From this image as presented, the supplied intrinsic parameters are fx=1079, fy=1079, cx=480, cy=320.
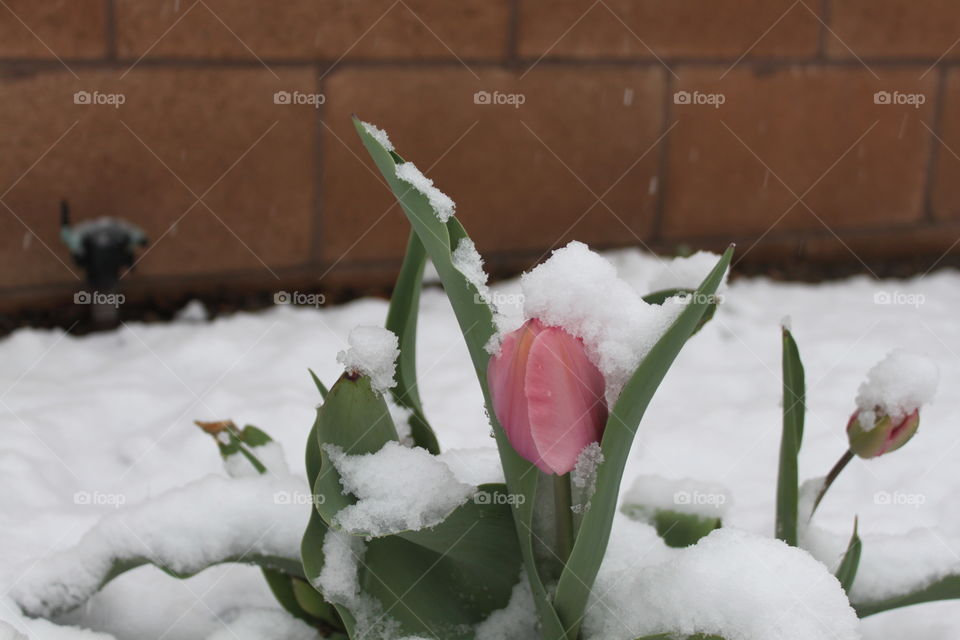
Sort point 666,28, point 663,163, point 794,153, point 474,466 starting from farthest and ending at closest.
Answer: point 794,153, point 663,163, point 666,28, point 474,466

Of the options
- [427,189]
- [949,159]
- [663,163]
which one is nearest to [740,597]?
[427,189]

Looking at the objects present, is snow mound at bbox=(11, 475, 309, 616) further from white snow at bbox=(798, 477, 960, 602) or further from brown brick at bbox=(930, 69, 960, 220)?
brown brick at bbox=(930, 69, 960, 220)

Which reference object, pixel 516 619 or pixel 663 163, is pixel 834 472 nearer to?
pixel 516 619

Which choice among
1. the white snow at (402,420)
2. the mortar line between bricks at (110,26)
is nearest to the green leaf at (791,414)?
the white snow at (402,420)

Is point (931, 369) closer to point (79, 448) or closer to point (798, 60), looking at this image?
point (79, 448)

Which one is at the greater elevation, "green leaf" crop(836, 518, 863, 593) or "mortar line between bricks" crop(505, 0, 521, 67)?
"mortar line between bricks" crop(505, 0, 521, 67)

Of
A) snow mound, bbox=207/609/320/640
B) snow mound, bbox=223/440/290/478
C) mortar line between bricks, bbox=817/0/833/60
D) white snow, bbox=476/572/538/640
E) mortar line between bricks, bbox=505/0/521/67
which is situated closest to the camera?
white snow, bbox=476/572/538/640

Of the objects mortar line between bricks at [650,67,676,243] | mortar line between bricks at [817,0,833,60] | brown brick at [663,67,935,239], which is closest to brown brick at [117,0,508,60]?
mortar line between bricks at [650,67,676,243]
